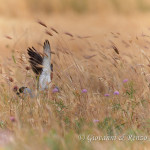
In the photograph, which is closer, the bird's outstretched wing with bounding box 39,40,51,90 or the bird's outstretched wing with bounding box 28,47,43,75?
the bird's outstretched wing with bounding box 39,40,51,90

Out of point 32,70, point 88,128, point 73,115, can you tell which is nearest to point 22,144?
point 88,128

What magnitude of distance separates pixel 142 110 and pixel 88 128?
1.90 feet

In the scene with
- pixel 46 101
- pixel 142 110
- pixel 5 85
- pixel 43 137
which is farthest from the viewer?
pixel 5 85

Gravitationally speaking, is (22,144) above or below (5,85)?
above

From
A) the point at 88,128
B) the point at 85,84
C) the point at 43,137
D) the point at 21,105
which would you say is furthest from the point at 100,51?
the point at 43,137

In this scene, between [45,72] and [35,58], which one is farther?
[35,58]

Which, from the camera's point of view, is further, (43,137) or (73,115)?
(73,115)

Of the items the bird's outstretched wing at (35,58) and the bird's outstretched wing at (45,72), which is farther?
the bird's outstretched wing at (35,58)

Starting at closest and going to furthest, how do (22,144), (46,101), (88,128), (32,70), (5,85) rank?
1. (22,144)
2. (88,128)
3. (46,101)
4. (32,70)
5. (5,85)

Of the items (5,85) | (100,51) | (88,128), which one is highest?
(100,51)

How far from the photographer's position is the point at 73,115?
294 centimetres

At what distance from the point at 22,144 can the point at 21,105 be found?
1129 mm

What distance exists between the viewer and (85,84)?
10.6ft

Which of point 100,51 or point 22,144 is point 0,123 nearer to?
point 22,144
